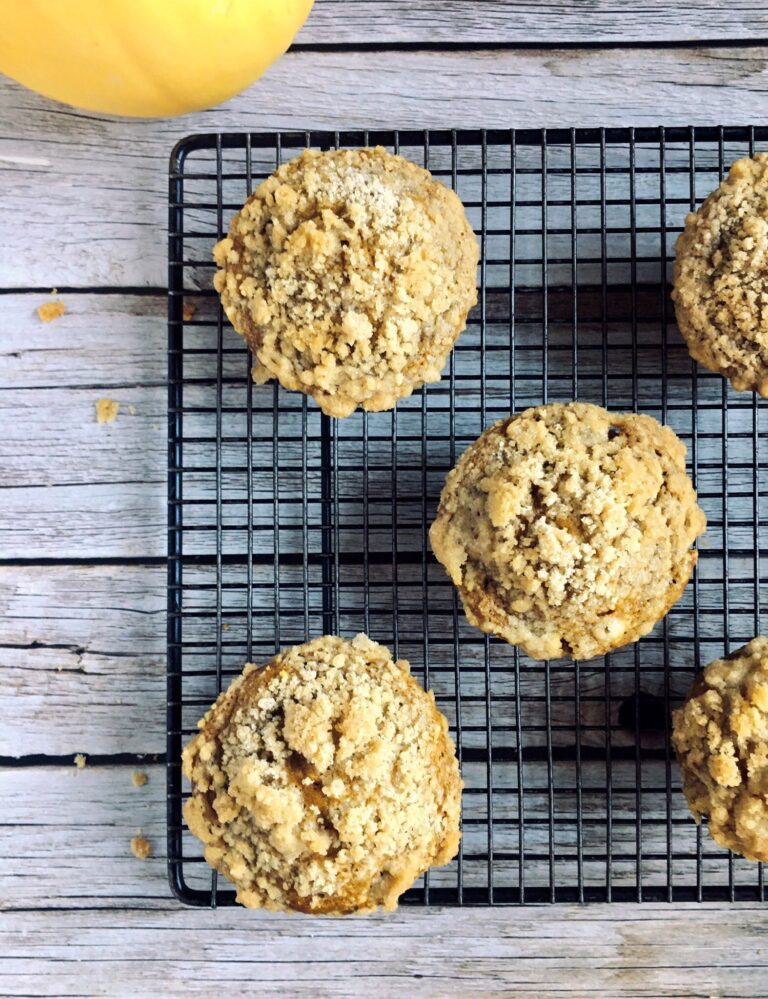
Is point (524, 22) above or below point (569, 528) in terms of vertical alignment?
above

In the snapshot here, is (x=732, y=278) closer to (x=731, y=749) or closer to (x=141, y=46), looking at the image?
(x=731, y=749)

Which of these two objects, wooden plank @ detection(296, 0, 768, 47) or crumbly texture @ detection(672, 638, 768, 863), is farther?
wooden plank @ detection(296, 0, 768, 47)

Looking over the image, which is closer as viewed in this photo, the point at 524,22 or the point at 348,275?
the point at 348,275

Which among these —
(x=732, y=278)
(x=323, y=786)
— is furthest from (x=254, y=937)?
(x=732, y=278)

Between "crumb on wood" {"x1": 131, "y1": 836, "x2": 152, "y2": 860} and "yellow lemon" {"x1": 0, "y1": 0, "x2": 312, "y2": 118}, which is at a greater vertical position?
"yellow lemon" {"x1": 0, "y1": 0, "x2": 312, "y2": 118}

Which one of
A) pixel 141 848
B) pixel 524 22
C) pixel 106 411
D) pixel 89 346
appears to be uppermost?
pixel 524 22

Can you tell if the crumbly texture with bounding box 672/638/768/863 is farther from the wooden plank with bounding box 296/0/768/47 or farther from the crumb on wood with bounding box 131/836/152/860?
the wooden plank with bounding box 296/0/768/47

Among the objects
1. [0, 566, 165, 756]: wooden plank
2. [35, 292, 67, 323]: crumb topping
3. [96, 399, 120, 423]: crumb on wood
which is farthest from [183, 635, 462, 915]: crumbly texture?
[35, 292, 67, 323]: crumb topping

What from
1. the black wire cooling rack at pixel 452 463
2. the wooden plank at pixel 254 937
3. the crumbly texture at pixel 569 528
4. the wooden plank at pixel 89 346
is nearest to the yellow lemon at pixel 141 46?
the black wire cooling rack at pixel 452 463
